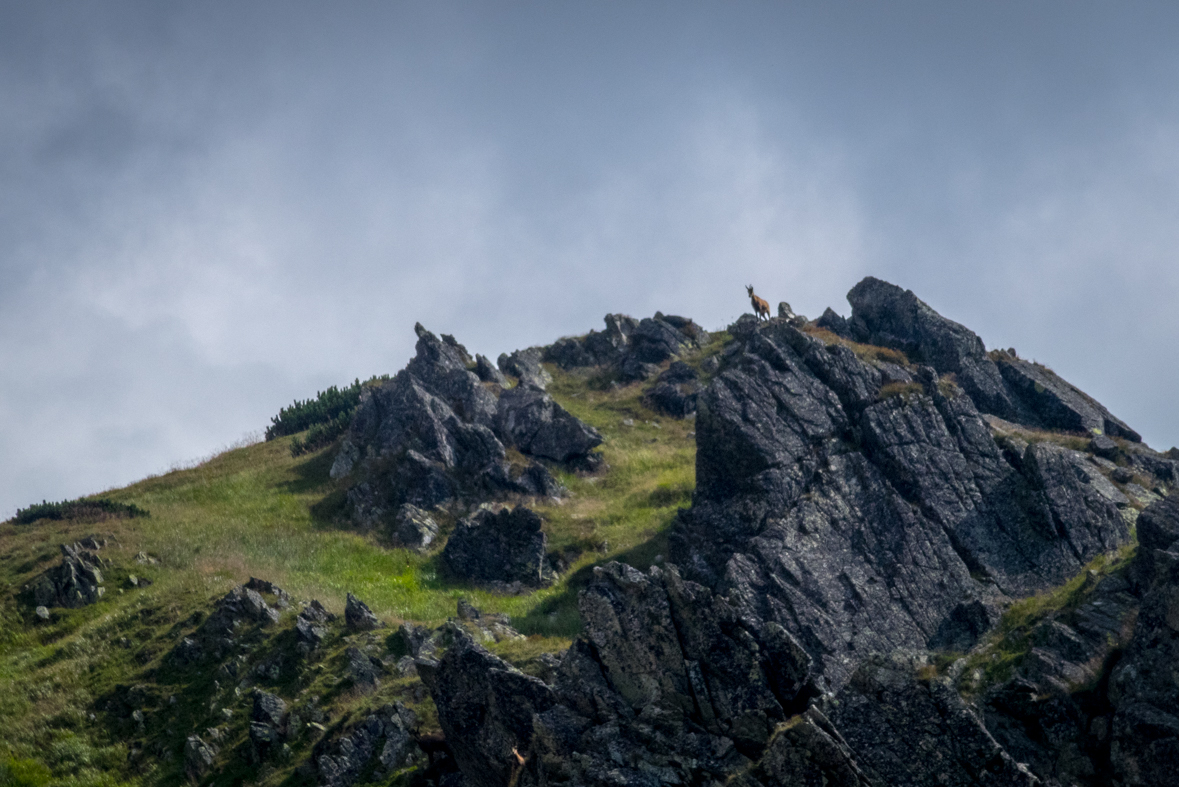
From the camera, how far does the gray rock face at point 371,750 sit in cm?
1995

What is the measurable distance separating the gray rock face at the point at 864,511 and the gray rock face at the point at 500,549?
735cm

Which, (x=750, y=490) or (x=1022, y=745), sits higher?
(x=750, y=490)

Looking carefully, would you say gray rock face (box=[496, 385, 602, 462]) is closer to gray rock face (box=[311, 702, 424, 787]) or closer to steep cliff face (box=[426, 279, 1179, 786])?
steep cliff face (box=[426, 279, 1179, 786])

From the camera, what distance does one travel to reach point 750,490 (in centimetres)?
3067

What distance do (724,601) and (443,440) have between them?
3015 centimetres

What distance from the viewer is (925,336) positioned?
52375 mm

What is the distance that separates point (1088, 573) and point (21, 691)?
3314 centimetres

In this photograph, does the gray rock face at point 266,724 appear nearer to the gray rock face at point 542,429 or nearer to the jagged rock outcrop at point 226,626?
the jagged rock outcrop at point 226,626

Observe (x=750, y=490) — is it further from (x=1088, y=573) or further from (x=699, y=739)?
(x=699, y=739)

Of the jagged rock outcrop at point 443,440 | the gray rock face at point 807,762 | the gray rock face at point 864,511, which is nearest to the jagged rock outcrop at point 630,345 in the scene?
the jagged rock outcrop at point 443,440

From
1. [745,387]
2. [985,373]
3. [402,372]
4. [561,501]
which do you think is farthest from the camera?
[402,372]

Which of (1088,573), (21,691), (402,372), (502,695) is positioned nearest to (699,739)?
(502,695)

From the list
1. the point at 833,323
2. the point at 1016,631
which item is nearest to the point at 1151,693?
the point at 1016,631

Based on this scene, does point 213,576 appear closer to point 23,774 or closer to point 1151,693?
point 23,774
